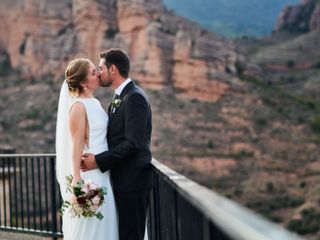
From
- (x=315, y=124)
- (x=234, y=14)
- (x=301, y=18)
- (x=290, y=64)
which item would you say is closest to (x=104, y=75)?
(x=315, y=124)

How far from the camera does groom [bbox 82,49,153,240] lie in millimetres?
4719

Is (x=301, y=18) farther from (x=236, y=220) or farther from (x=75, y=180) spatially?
(x=236, y=220)

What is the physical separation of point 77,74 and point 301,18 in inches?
3269

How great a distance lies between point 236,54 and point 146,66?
8679 millimetres

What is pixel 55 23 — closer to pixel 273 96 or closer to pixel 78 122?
pixel 273 96

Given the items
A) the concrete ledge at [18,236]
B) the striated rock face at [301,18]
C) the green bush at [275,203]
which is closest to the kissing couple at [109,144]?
the concrete ledge at [18,236]

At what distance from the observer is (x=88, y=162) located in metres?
4.82

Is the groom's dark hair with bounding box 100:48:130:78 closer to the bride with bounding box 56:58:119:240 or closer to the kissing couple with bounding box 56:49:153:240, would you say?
the kissing couple with bounding box 56:49:153:240

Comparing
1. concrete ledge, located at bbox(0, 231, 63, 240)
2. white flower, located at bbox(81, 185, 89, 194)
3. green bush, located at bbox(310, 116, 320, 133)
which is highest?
white flower, located at bbox(81, 185, 89, 194)

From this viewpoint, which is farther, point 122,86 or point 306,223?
point 306,223

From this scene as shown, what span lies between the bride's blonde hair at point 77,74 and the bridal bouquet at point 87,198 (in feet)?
2.03

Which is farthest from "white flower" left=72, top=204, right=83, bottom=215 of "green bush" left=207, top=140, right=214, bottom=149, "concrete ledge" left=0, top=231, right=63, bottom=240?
"green bush" left=207, top=140, right=214, bottom=149

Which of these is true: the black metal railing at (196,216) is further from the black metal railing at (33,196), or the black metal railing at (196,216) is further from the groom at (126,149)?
the black metal railing at (33,196)

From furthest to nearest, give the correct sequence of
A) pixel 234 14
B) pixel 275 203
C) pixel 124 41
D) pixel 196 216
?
pixel 234 14, pixel 124 41, pixel 275 203, pixel 196 216
